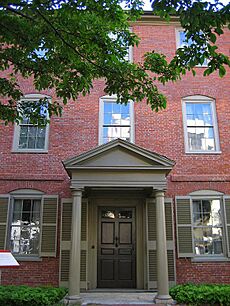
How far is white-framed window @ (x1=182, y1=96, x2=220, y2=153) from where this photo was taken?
34.6 ft

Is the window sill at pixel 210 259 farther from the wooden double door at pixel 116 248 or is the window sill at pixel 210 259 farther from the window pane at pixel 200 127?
the window pane at pixel 200 127

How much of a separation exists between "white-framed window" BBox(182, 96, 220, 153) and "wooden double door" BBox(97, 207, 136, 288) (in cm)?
279

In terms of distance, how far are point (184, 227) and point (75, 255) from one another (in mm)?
3360

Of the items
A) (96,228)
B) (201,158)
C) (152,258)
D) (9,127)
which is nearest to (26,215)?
(96,228)

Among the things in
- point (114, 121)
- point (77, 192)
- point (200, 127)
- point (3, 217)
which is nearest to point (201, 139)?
point (200, 127)

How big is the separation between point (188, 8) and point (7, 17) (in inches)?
114

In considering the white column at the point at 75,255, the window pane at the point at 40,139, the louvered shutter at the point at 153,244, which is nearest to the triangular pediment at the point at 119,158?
the white column at the point at 75,255

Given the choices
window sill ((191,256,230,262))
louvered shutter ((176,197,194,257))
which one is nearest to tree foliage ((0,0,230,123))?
louvered shutter ((176,197,194,257))

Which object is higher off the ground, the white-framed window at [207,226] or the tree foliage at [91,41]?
the tree foliage at [91,41]

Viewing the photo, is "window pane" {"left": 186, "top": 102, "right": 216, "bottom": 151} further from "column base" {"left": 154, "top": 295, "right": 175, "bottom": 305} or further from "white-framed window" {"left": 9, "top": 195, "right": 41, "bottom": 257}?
"white-framed window" {"left": 9, "top": 195, "right": 41, "bottom": 257}

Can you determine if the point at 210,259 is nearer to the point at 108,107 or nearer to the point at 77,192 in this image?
the point at 77,192

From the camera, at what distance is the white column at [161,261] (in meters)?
7.75

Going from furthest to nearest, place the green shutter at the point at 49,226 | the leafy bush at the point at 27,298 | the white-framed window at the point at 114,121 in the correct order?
the white-framed window at the point at 114,121, the green shutter at the point at 49,226, the leafy bush at the point at 27,298

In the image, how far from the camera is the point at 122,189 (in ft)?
31.2
